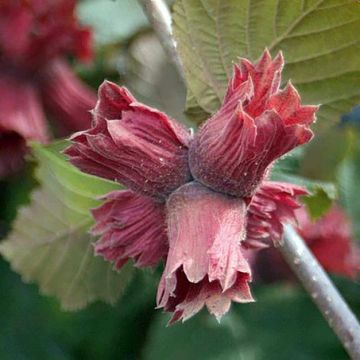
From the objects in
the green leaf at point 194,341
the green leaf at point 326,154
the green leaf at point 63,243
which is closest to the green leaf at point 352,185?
the green leaf at point 326,154

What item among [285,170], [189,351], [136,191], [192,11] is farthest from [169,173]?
[189,351]

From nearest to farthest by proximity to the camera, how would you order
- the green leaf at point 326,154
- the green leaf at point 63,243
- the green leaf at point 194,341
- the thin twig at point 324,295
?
the thin twig at point 324,295, the green leaf at point 63,243, the green leaf at point 194,341, the green leaf at point 326,154

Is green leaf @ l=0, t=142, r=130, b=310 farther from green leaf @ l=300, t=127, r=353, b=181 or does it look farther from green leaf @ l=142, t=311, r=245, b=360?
green leaf @ l=300, t=127, r=353, b=181

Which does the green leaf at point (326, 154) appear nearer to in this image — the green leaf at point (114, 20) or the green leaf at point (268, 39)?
the green leaf at point (114, 20)

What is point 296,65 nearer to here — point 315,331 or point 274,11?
point 274,11

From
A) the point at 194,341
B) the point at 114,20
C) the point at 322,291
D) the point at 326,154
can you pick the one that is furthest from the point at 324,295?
the point at 114,20

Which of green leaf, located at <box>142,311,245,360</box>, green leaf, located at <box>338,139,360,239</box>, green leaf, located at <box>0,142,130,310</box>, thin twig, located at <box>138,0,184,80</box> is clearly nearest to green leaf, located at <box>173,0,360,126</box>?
thin twig, located at <box>138,0,184,80</box>

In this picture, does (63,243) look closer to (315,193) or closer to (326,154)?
(315,193)
